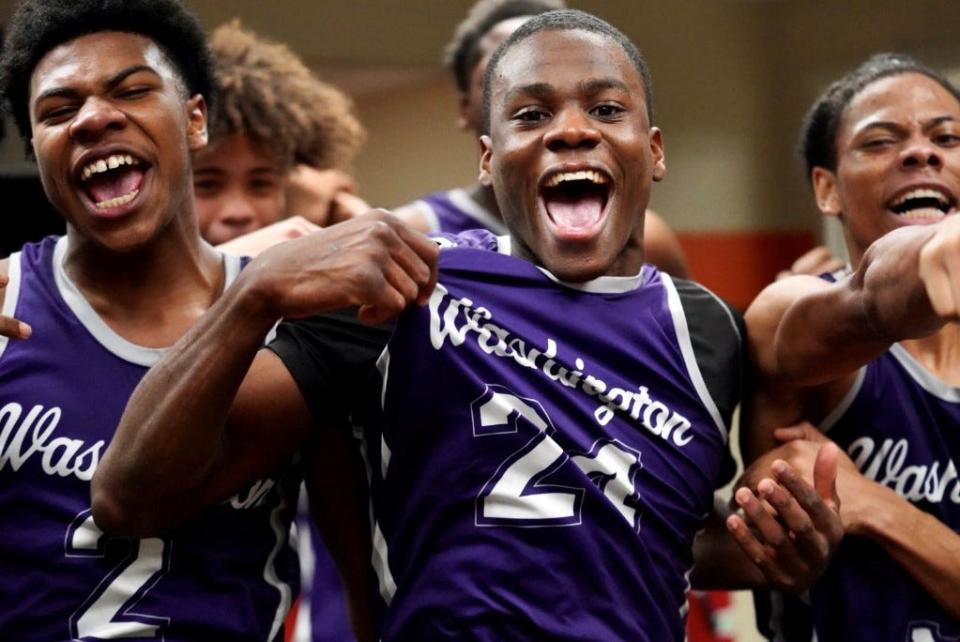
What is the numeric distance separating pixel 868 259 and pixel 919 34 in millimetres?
5896

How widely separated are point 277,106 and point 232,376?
155 centimetres

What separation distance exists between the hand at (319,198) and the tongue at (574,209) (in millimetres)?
1436

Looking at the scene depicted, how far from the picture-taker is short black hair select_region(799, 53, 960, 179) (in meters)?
2.67

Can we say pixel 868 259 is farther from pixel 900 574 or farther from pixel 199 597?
pixel 199 597

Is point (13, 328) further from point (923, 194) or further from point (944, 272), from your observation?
point (923, 194)

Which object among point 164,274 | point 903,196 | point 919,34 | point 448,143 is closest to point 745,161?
point 919,34

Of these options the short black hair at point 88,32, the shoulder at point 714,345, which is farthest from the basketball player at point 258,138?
the shoulder at point 714,345

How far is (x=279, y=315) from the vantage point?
1894 mm

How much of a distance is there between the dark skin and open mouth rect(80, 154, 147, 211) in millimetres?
348

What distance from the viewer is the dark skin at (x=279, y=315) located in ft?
6.13

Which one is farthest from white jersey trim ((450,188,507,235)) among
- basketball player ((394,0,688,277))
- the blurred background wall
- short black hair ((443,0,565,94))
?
the blurred background wall

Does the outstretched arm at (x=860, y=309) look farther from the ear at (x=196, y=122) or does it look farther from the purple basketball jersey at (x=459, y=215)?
the purple basketball jersey at (x=459, y=215)

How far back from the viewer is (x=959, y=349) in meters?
2.51

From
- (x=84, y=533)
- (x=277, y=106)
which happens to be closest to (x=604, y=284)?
(x=84, y=533)
